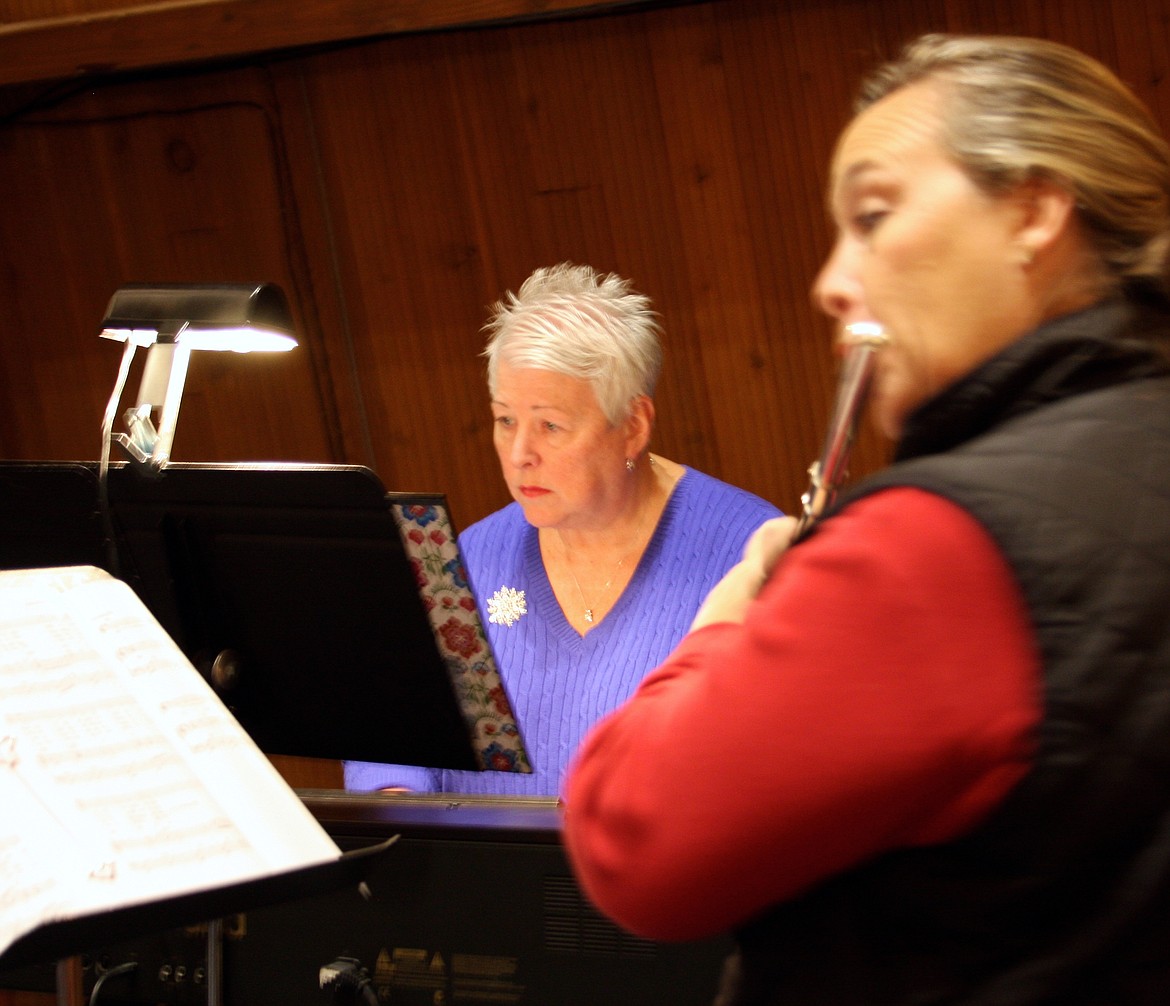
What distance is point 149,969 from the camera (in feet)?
4.65

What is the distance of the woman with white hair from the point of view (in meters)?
2.00

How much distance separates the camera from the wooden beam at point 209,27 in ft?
8.47

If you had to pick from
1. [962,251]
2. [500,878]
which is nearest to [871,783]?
[962,251]

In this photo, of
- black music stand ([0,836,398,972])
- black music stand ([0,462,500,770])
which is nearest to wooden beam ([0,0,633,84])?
black music stand ([0,462,500,770])

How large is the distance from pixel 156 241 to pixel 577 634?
1.84 m

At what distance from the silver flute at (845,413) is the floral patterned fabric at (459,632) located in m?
0.49

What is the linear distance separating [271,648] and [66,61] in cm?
191

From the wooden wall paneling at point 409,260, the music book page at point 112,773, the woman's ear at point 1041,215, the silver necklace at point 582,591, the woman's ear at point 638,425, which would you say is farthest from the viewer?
the wooden wall paneling at point 409,260

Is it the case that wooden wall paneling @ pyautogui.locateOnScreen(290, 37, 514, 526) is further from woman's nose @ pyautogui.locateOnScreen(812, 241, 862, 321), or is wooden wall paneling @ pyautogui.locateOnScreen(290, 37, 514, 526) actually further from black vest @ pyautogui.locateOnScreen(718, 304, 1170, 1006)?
black vest @ pyautogui.locateOnScreen(718, 304, 1170, 1006)

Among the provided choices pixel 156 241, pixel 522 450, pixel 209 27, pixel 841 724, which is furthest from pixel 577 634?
pixel 156 241

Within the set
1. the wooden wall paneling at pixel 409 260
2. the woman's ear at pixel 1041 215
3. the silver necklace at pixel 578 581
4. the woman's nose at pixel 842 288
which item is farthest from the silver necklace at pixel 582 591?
the woman's ear at pixel 1041 215

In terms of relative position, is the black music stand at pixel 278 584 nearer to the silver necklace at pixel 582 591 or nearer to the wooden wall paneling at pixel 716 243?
the silver necklace at pixel 582 591

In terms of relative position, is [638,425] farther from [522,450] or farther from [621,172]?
[621,172]

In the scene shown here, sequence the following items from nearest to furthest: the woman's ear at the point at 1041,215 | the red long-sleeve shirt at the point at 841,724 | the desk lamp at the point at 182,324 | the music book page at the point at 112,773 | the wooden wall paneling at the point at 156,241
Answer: the red long-sleeve shirt at the point at 841,724, the woman's ear at the point at 1041,215, the music book page at the point at 112,773, the desk lamp at the point at 182,324, the wooden wall paneling at the point at 156,241
